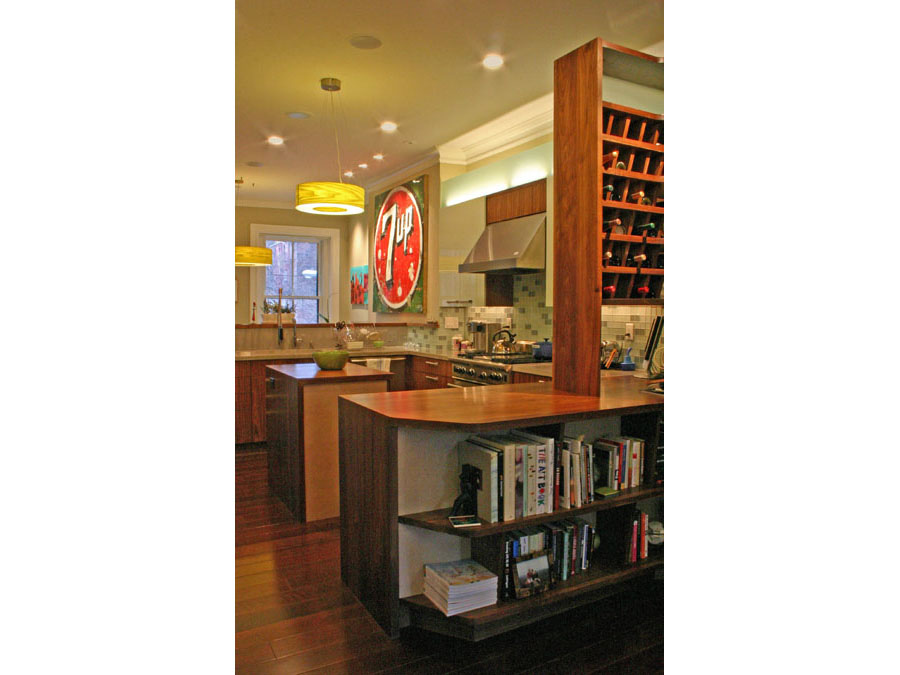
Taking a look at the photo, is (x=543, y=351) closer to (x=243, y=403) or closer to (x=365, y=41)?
(x=365, y=41)

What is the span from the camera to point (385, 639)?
7.09ft

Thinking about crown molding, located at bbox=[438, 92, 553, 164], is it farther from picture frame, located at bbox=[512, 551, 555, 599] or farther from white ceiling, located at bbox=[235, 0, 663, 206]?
picture frame, located at bbox=[512, 551, 555, 599]

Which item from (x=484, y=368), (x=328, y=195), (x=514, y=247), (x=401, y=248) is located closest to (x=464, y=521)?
(x=484, y=368)

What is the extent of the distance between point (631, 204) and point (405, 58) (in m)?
1.93

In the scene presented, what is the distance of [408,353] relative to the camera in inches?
231

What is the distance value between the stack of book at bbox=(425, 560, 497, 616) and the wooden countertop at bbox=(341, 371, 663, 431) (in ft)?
1.82

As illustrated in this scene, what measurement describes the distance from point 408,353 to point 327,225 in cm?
430

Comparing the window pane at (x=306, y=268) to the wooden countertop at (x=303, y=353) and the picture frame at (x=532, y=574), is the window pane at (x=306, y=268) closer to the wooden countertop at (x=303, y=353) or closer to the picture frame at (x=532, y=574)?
the wooden countertop at (x=303, y=353)

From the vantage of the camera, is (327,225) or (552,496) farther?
(327,225)

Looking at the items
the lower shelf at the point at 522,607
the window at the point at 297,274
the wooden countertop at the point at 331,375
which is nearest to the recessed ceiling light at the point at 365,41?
the wooden countertop at the point at 331,375

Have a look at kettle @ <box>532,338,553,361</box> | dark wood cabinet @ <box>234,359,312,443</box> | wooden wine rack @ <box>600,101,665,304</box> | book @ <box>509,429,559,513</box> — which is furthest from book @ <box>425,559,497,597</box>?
dark wood cabinet @ <box>234,359,312,443</box>
